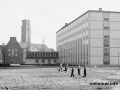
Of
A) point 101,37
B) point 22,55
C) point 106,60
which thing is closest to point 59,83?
point 106,60

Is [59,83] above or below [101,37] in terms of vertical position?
below

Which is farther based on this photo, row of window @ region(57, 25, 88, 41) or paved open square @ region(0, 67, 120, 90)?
row of window @ region(57, 25, 88, 41)

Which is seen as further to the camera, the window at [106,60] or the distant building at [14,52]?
the distant building at [14,52]

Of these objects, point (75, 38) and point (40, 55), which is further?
point (40, 55)

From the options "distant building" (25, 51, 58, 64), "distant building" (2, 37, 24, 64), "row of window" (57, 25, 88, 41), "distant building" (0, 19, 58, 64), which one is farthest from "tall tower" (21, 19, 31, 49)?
"distant building" (2, 37, 24, 64)

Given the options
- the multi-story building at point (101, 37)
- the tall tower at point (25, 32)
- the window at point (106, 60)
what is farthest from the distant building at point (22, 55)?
the tall tower at point (25, 32)

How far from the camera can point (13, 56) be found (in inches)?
3944

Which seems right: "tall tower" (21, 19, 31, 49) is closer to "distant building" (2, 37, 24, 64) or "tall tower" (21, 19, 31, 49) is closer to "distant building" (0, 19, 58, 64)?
"distant building" (0, 19, 58, 64)

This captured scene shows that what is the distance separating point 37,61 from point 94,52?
44.9 m

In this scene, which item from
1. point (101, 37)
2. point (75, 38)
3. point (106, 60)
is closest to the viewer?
point (106, 60)

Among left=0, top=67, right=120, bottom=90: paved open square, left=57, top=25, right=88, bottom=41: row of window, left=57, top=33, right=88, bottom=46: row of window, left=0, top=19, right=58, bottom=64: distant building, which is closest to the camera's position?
left=0, top=67, right=120, bottom=90: paved open square

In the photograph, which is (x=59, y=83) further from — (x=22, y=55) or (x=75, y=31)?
(x=22, y=55)

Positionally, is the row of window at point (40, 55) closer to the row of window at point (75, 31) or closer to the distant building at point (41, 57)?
the distant building at point (41, 57)

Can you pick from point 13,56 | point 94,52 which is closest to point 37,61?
point 13,56
